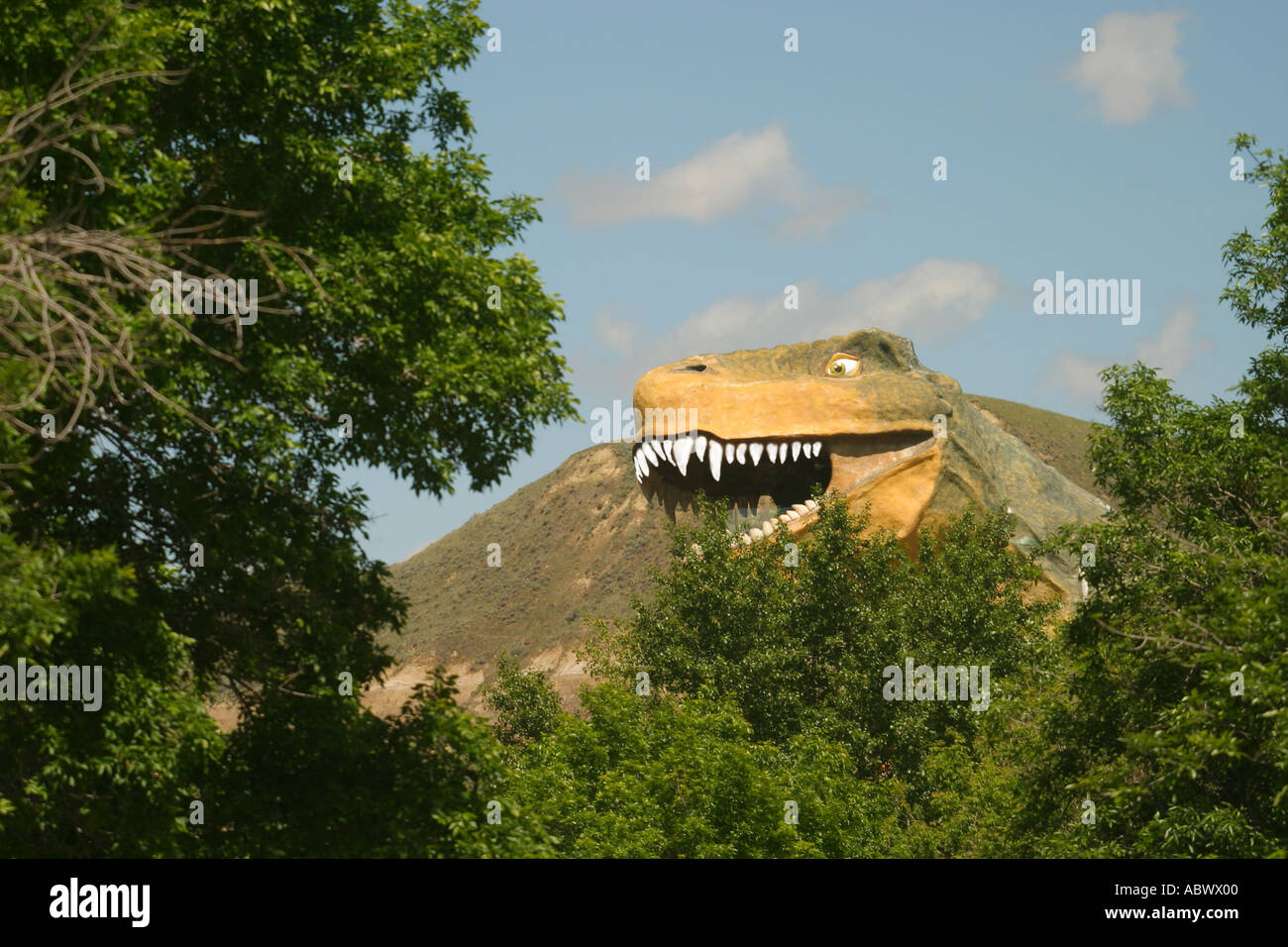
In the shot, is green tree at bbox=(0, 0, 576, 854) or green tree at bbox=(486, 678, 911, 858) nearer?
green tree at bbox=(0, 0, 576, 854)

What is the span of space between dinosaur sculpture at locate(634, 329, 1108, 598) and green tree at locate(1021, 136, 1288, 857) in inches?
258

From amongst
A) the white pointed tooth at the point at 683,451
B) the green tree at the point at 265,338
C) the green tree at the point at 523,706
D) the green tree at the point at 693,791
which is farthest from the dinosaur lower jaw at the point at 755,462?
the green tree at the point at 265,338

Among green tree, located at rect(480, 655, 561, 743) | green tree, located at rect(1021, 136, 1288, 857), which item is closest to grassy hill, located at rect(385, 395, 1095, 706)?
green tree, located at rect(480, 655, 561, 743)

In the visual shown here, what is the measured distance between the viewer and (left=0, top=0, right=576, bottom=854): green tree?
31.0ft

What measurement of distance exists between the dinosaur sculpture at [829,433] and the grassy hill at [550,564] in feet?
164

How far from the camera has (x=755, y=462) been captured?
20875mm

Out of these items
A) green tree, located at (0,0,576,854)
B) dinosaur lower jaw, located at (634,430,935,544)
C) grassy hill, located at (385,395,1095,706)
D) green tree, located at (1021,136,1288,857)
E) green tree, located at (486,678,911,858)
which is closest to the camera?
green tree, located at (0,0,576,854)

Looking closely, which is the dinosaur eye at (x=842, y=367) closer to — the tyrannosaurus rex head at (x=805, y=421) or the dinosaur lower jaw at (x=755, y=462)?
the tyrannosaurus rex head at (x=805, y=421)

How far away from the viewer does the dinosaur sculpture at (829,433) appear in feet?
67.4

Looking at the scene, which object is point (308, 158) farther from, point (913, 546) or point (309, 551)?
point (913, 546)

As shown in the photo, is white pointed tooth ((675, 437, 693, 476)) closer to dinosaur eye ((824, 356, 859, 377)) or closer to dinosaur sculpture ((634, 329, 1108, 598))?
dinosaur sculpture ((634, 329, 1108, 598))

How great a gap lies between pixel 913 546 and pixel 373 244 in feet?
45.4
